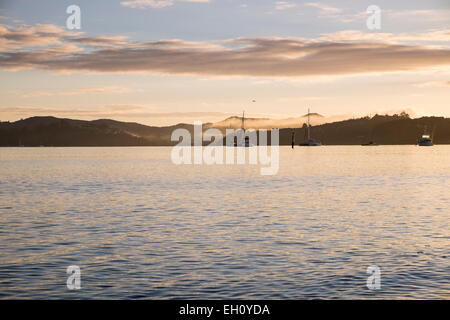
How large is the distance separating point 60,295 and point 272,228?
20.2 metres

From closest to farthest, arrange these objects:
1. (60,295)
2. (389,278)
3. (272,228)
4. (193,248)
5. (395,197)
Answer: (60,295) → (389,278) → (193,248) → (272,228) → (395,197)

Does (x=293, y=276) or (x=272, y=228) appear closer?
(x=293, y=276)

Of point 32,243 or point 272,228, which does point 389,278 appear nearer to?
point 272,228

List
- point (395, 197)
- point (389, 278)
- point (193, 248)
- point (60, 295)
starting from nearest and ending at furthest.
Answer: point (60, 295)
point (389, 278)
point (193, 248)
point (395, 197)

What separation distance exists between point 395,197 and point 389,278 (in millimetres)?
42988

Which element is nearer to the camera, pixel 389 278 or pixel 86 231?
pixel 389 278

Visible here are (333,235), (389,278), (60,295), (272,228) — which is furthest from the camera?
(272,228)

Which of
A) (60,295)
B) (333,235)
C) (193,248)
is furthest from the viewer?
(333,235)

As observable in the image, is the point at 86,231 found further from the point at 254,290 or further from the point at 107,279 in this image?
the point at 254,290

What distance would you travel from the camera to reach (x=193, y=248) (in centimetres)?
3164

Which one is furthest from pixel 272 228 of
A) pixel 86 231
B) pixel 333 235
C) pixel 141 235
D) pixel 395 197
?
Answer: pixel 395 197
